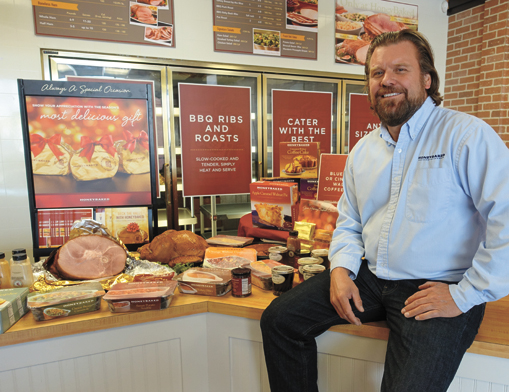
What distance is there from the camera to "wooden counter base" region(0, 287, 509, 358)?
1.30m

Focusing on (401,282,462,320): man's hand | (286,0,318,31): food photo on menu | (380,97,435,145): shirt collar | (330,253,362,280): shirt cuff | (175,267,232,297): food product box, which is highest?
(286,0,318,31): food photo on menu

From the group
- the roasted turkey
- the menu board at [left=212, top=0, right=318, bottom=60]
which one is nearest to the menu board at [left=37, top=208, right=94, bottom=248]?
the roasted turkey

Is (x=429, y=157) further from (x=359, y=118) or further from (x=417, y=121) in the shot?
(x=359, y=118)

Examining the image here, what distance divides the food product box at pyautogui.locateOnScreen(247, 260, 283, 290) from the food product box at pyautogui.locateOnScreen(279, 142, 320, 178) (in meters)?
1.26

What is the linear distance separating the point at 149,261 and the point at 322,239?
0.99m

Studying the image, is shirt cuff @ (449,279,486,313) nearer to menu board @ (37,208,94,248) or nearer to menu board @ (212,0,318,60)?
menu board @ (37,208,94,248)

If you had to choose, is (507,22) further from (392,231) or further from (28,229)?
(28,229)

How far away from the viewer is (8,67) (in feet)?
10.8

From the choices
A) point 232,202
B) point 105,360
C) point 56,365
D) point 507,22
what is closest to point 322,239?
point 105,360

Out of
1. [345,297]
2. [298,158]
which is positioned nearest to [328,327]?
[345,297]

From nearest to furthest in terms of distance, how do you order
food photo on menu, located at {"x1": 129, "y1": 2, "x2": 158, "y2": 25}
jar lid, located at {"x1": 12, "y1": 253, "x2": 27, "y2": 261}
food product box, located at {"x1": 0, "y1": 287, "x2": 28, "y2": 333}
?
1. food product box, located at {"x1": 0, "y1": 287, "x2": 28, "y2": 333}
2. jar lid, located at {"x1": 12, "y1": 253, "x2": 27, "y2": 261}
3. food photo on menu, located at {"x1": 129, "y1": 2, "x2": 158, "y2": 25}

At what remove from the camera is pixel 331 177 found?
2330mm

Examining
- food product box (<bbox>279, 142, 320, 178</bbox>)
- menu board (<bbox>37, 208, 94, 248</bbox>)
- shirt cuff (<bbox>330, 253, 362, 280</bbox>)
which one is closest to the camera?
shirt cuff (<bbox>330, 253, 362, 280</bbox>)

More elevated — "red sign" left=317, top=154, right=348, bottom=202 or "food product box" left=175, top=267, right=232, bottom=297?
"red sign" left=317, top=154, right=348, bottom=202
